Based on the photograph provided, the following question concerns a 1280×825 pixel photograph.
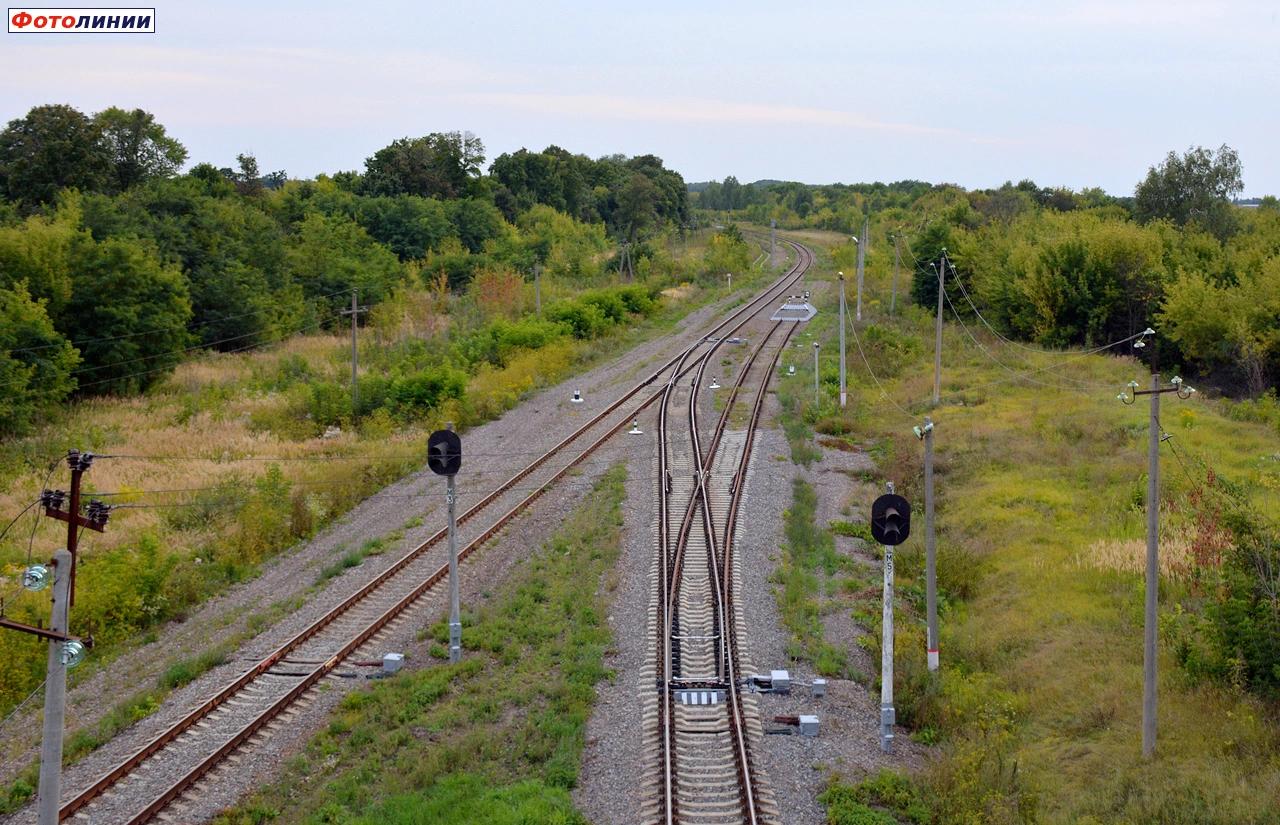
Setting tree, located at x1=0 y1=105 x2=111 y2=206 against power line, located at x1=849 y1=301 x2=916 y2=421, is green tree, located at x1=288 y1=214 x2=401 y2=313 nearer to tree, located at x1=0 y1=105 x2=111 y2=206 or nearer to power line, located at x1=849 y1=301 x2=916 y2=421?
tree, located at x1=0 y1=105 x2=111 y2=206

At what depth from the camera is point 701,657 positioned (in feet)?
50.2

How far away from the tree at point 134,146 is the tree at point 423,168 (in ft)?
56.1

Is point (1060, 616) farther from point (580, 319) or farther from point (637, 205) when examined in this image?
point (637, 205)

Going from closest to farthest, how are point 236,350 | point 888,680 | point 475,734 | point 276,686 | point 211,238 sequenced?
point 475,734 < point 888,680 < point 276,686 < point 236,350 < point 211,238

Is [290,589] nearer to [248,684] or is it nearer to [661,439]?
[248,684]

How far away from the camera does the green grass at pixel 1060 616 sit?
11.8 meters

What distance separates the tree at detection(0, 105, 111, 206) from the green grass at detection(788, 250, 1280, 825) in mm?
47874

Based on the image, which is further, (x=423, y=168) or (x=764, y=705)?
(x=423, y=168)

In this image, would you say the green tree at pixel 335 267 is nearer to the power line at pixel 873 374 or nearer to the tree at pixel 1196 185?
the power line at pixel 873 374

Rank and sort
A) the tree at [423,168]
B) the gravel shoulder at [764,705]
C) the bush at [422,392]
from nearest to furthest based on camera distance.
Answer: the gravel shoulder at [764,705] → the bush at [422,392] → the tree at [423,168]

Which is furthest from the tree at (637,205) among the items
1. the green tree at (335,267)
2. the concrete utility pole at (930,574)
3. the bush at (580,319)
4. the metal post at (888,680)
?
the metal post at (888,680)

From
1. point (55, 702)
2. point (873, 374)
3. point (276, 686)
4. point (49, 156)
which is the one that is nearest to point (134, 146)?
point (49, 156)

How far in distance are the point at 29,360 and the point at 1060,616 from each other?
103 ft

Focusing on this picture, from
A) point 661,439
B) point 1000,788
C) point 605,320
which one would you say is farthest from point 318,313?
point 1000,788
